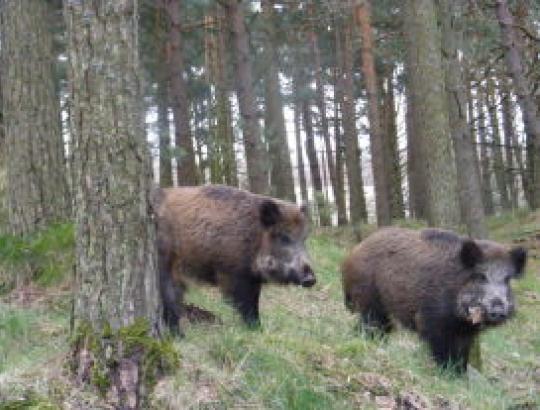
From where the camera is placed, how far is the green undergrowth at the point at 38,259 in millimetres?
7855

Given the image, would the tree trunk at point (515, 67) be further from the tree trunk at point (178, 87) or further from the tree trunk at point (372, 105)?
the tree trunk at point (178, 87)

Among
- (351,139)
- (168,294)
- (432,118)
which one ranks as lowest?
(168,294)

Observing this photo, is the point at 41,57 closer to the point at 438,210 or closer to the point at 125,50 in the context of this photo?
the point at 125,50

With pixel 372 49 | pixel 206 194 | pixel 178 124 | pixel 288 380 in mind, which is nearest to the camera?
pixel 288 380

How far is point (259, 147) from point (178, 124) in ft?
13.4

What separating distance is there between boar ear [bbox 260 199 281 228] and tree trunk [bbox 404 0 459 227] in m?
2.80

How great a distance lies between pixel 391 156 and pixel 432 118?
62.5 ft

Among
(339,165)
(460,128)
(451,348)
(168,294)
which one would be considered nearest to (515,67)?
(460,128)

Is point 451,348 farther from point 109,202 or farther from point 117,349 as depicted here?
point 109,202

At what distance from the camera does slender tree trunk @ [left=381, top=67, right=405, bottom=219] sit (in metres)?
27.4

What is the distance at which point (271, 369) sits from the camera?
5383mm

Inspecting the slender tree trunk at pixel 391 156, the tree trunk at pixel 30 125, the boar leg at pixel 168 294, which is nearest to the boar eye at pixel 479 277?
the boar leg at pixel 168 294

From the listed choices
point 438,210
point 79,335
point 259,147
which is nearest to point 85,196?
point 79,335

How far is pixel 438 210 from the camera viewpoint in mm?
10047
